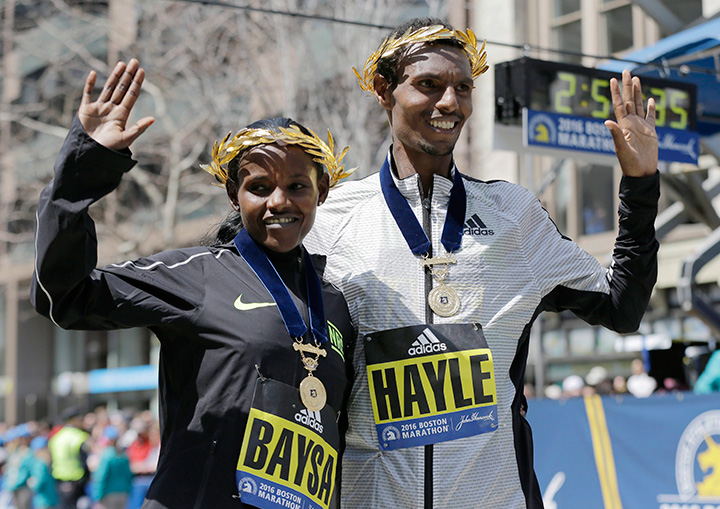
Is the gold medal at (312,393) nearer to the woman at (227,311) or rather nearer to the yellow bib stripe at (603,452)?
the woman at (227,311)

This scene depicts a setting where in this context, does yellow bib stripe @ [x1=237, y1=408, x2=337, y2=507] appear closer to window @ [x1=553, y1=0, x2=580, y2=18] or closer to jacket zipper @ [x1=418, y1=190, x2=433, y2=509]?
jacket zipper @ [x1=418, y1=190, x2=433, y2=509]

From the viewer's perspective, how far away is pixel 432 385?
3.04m

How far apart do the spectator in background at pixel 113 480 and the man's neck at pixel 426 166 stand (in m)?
10.6

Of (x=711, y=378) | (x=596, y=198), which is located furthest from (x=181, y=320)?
(x=596, y=198)

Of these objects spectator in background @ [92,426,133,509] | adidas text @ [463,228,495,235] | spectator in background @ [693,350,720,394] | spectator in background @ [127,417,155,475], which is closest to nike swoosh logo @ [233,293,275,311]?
adidas text @ [463,228,495,235]

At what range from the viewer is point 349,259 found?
10.7ft

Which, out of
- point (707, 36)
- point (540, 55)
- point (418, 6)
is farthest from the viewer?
point (540, 55)

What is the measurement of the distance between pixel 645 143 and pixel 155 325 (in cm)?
162

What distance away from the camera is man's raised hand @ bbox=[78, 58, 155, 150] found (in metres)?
2.50

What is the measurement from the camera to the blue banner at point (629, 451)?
6.97m

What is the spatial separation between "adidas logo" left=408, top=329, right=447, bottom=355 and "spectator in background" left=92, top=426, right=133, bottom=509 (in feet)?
35.3

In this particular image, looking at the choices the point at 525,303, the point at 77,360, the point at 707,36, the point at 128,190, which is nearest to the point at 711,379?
the point at 707,36

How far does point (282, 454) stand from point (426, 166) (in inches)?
45.2

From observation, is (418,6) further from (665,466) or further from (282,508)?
(282,508)
